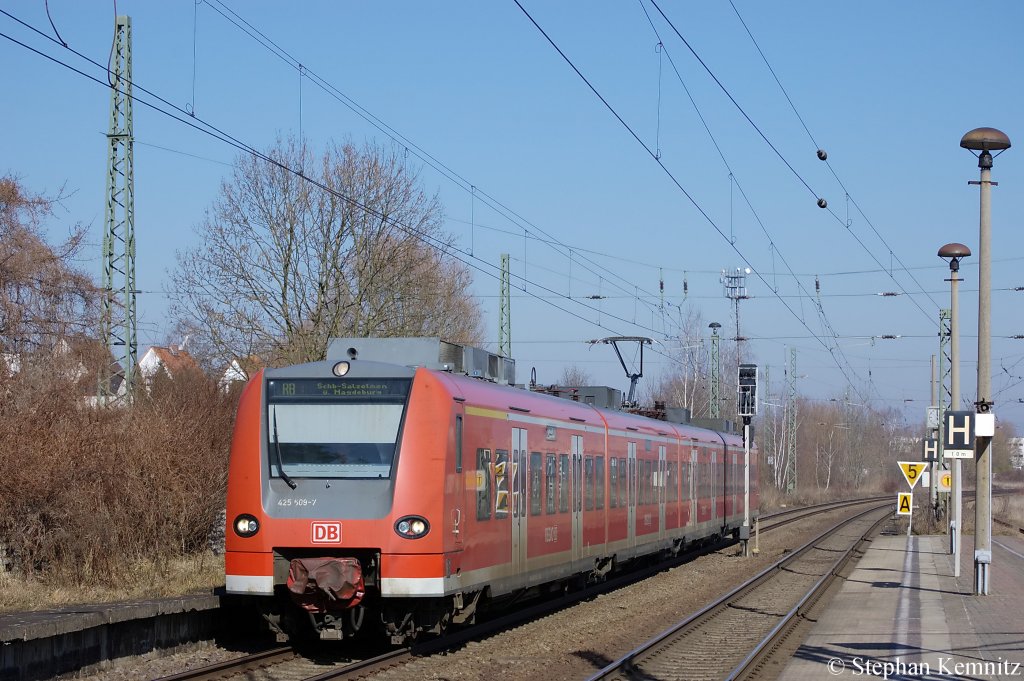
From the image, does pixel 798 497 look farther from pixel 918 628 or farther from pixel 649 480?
pixel 918 628

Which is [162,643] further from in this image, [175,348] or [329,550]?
[175,348]

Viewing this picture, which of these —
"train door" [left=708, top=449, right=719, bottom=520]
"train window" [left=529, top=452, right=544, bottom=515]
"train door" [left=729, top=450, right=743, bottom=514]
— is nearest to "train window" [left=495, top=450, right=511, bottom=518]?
"train window" [left=529, top=452, right=544, bottom=515]

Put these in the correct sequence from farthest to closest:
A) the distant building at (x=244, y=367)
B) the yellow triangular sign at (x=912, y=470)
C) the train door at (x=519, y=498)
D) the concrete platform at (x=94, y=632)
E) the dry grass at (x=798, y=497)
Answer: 1. the dry grass at (x=798, y=497)
2. the yellow triangular sign at (x=912, y=470)
3. the distant building at (x=244, y=367)
4. the train door at (x=519, y=498)
5. the concrete platform at (x=94, y=632)

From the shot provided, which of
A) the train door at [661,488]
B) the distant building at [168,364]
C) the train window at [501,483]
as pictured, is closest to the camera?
the train window at [501,483]

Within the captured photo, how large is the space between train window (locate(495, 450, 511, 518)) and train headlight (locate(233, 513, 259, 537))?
298cm

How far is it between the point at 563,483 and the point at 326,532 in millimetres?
5433

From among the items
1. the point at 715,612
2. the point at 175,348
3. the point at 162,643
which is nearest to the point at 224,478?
the point at 162,643

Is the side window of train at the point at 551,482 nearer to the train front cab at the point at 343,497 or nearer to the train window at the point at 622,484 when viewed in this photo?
the train front cab at the point at 343,497

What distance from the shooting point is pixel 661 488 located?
24375 mm

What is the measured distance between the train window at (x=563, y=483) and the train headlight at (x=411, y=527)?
16.1ft

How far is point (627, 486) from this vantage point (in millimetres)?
21234

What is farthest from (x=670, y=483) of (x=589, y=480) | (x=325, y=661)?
(x=325, y=661)

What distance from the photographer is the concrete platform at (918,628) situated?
12.1 metres

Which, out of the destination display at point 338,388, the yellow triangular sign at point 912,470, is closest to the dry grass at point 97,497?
the destination display at point 338,388
